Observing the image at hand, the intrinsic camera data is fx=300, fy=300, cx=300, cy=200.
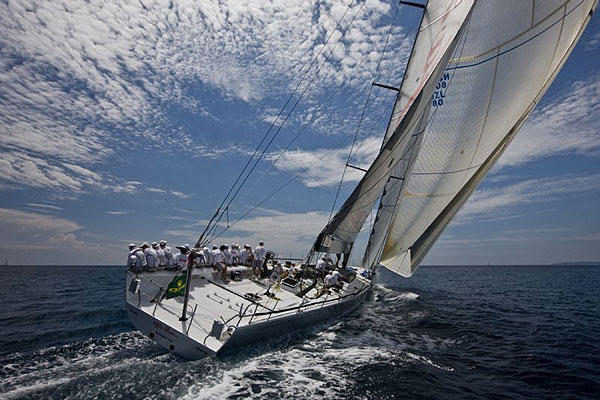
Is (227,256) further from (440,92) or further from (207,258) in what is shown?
(440,92)

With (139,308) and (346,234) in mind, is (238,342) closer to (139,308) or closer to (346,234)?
(139,308)

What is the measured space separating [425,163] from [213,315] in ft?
33.1

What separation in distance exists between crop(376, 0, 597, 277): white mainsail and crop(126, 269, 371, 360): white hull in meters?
4.44

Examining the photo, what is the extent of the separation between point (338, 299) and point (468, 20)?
Answer: 11.4 metres

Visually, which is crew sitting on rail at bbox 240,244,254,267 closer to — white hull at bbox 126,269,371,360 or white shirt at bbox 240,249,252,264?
white shirt at bbox 240,249,252,264

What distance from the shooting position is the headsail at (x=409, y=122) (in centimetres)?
1240

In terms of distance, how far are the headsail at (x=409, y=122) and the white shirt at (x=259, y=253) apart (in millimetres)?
3318

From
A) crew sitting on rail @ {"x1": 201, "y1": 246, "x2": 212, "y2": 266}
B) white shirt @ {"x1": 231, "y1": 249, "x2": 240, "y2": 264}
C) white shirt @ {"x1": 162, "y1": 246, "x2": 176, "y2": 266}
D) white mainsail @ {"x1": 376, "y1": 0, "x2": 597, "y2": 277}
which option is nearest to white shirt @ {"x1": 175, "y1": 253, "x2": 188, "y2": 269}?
white shirt @ {"x1": 162, "y1": 246, "x2": 176, "y2": 266}

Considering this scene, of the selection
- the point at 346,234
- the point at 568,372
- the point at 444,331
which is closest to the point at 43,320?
the point at 346,234

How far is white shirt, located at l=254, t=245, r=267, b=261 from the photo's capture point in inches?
499

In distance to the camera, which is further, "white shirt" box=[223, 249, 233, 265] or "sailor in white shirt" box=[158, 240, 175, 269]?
"white shirt" box=[223, 249, 233, 265]

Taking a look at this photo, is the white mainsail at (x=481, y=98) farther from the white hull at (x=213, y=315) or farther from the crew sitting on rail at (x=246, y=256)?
the crew sitting on rail at (x=246, y=256)

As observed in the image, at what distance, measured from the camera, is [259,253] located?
12.8 metres

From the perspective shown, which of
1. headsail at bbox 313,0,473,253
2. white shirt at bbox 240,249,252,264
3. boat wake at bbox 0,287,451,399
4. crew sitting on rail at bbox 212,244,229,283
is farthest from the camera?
white shirt at bbox 240,249,252,264
